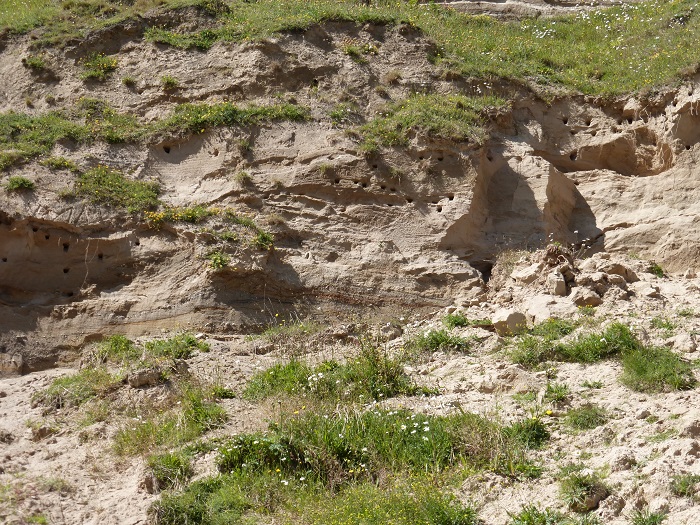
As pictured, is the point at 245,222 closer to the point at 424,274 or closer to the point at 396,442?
the point at 424,274

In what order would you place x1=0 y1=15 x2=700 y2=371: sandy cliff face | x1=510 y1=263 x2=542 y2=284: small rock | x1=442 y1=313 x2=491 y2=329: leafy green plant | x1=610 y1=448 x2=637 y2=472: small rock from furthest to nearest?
x1=0 y1=15 x2=700 y2=371: sandy cliff face, x1=510 y1=263 x2=542 y2=284: small rock, x1=442 y1=313 x2=491 y2=329: leafy green plant, x1=610 y1=448 x2=637 y2=472: small rock

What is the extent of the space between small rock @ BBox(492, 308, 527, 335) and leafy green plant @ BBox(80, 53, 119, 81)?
28.8 feet

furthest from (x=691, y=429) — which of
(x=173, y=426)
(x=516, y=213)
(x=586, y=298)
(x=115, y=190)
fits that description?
(x=115, y=190)

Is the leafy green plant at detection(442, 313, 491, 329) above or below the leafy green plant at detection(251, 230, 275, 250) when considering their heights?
below

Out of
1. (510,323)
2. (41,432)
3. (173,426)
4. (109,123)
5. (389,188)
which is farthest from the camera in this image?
(109,123)

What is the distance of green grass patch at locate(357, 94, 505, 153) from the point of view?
1389 centimetres

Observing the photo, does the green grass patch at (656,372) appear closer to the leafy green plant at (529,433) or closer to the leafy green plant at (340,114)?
the leafy green plant at (529,433)

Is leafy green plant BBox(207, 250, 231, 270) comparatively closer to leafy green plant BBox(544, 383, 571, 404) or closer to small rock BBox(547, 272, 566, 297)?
small rock BBox(547, 272, 566, 297)

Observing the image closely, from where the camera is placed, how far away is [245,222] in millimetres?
12680

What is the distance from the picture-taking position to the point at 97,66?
15625 millimetres

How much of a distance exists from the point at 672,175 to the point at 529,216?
2.53 metres

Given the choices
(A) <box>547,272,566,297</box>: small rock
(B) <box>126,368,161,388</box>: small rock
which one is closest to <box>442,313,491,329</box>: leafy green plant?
(A) <box>547,272,566,297</box>: small rock

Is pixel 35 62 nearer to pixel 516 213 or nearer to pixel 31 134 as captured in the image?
pixel 31 134

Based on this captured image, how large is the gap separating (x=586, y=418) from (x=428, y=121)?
23.5 ft
